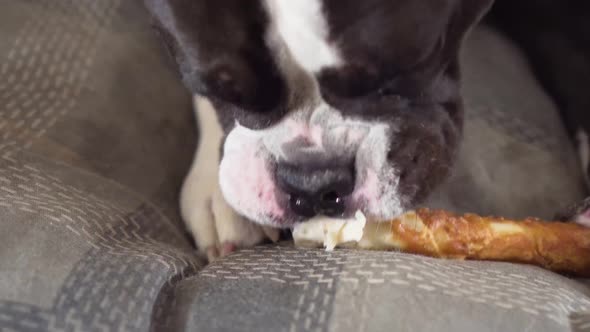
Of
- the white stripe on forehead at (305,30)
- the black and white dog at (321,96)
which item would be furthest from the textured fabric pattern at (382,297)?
the white stripe on forehead at (305,30)

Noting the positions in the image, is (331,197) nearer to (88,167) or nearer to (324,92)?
(324,92)

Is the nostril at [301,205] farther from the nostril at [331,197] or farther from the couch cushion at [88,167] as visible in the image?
the couch cushion at [88,167]

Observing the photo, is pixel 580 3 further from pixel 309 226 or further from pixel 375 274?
pixel 375 274

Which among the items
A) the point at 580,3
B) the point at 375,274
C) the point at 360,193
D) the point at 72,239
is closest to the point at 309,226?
the point at 360,193

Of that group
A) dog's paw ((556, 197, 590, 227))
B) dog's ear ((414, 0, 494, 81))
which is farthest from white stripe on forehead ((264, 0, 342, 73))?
dog's paw ((556, 197, 590, 227))

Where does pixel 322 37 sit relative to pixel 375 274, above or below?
above

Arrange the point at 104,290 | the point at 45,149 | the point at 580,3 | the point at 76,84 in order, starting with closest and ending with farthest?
the point at 104,290 → the point at 45,149 → the point at 76,84 → the point at 580,3

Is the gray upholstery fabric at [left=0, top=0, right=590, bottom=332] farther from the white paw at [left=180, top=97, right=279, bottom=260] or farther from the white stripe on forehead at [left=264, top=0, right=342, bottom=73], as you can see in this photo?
the white stripe on forehead at [left=264, top=0, right=342, bottom=73]
